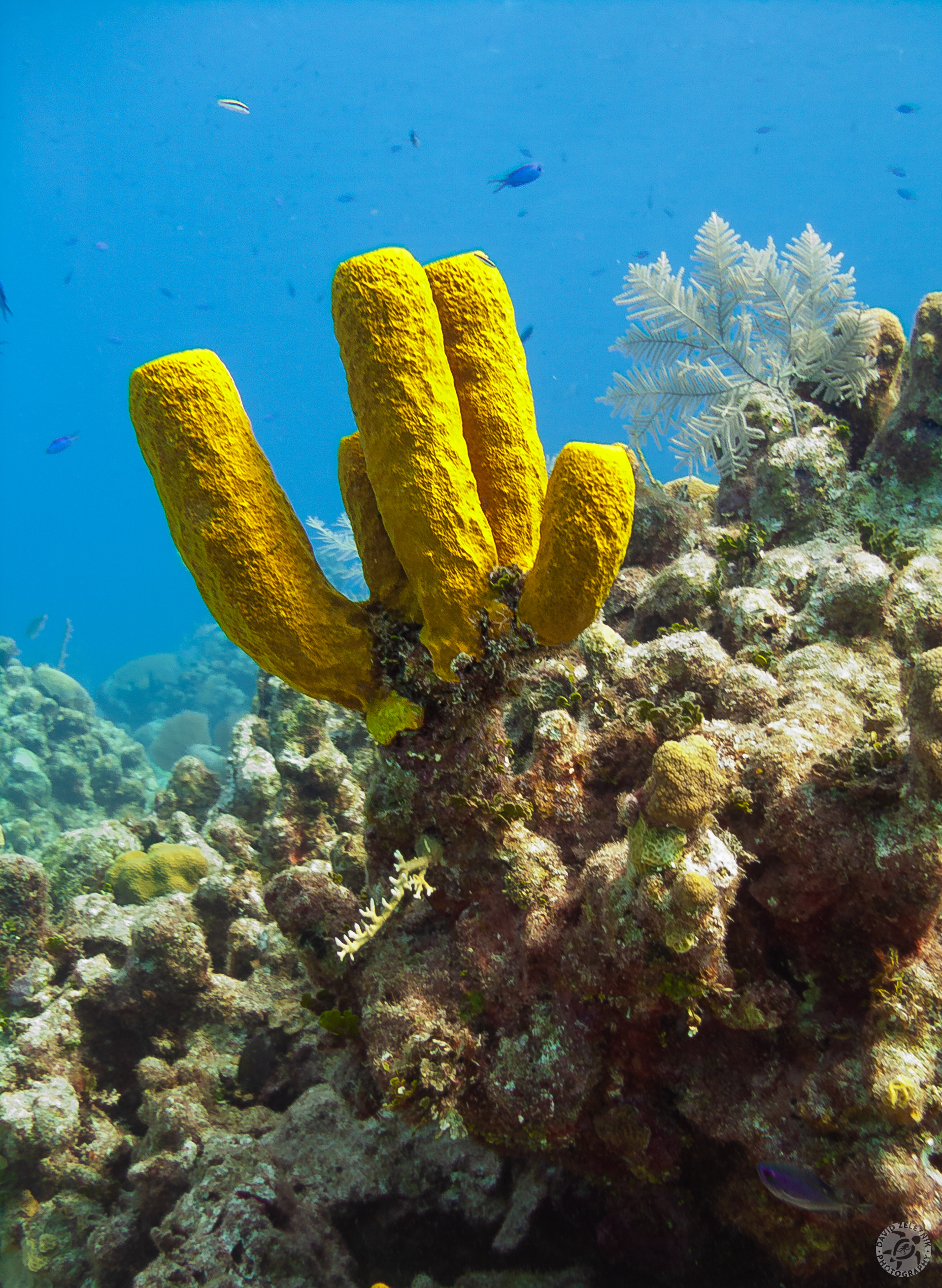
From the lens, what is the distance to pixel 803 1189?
1.96m

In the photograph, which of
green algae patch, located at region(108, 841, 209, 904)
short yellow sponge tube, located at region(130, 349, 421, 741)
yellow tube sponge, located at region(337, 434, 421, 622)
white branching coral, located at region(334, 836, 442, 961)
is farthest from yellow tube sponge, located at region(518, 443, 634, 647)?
green algae patch, located at region(108, 841, 209, 904)

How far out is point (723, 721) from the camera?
283 cm

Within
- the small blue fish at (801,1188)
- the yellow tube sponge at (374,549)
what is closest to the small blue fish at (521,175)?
the yellow tube sponge at (374,549)

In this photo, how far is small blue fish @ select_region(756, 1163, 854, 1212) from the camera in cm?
195

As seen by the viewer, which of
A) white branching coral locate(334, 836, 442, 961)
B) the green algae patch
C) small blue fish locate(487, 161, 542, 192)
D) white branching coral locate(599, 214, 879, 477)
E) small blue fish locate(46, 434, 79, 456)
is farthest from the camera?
small blue fish locate(46, 434, 79, 456)

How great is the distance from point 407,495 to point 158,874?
5.74 metres

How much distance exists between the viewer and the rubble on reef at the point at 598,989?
214cm

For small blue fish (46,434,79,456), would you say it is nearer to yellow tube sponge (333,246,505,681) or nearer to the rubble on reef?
the rubble on reef

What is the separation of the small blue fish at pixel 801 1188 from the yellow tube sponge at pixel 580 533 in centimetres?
189

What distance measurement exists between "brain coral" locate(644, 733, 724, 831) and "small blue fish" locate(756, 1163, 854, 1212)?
107 centimetres

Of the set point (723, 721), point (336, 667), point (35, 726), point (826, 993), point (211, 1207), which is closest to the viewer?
point (826, 993)

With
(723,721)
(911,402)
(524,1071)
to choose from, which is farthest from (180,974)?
(911,402)

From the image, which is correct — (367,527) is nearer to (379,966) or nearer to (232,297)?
(379,966)

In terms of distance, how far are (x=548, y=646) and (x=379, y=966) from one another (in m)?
1.62
